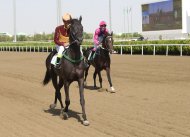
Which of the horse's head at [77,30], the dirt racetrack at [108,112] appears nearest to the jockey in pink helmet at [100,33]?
the dirt racetrack at [108,112]

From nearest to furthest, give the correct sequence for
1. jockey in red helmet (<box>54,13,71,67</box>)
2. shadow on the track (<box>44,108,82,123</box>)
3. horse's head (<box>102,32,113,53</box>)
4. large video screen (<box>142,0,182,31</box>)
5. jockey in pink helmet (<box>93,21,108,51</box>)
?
shadow on the track (<box>44,108,82,123</box>) → jockey in red helmet (<box>54,13,71,67</box>) → horse's head (<box>102,32,113,53</box>) → jockey in pink helmet (<box>93,21,108,51</box>) → large video screen (<box>142,0,182,31</box>)

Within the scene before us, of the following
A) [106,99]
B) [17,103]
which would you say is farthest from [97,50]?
[17,103]

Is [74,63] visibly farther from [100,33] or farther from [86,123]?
[100,33]

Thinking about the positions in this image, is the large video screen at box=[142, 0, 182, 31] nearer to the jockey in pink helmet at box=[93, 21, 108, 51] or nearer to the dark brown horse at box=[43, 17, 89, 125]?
the jockey in pink helmet at box=[93, 21, 108, 51]

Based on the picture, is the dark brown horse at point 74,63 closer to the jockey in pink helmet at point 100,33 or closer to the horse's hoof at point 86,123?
the horse's hoof at point 86,123

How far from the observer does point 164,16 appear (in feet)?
205

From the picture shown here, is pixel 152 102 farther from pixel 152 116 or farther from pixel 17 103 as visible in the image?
pixel 17 103

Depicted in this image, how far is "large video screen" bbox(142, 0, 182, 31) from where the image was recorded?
202 feet

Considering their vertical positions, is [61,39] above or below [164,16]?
below

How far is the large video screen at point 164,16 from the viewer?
61.4 metres

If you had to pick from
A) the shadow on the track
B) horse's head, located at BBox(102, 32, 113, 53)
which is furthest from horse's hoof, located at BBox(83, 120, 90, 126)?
horse's head, located at BBox(102, 32, 113, 53)

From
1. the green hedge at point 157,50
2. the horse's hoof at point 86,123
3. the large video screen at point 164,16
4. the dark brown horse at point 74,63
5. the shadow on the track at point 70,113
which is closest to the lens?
the horse's hoof at point 86,123

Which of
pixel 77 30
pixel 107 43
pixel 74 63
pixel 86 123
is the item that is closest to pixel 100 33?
pixel 107 43

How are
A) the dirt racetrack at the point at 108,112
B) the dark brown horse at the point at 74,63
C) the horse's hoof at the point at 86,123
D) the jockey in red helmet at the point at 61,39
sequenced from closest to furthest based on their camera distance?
the dirt racetrack at the point at 108,112, the horse's hoof at the point at 86,123, the dark brown horse at the point at 74,63, the jockey in red helmet at the point at 61,39
